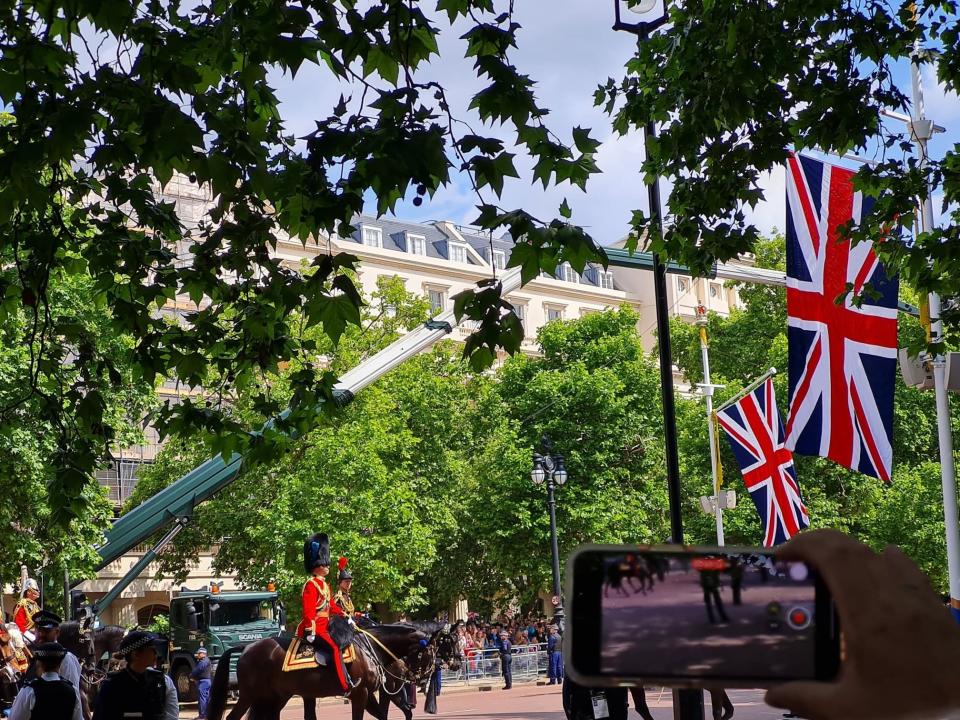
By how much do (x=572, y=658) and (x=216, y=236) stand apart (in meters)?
7.02

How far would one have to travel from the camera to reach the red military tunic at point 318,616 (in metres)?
17.0

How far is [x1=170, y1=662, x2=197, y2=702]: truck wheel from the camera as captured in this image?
103 ft

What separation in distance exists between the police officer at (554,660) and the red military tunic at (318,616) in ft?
61.9

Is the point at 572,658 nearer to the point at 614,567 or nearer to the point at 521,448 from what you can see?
the point at 614,567

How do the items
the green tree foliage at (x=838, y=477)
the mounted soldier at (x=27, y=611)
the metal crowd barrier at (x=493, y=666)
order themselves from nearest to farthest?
the mounted soldier at (x=27, y=611)
the metal crowd barrier at (x=493, y=666)
the green tree foliage at (x=838, y=477)

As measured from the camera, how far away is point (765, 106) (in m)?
10.7

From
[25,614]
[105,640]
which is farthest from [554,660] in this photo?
[25,614]

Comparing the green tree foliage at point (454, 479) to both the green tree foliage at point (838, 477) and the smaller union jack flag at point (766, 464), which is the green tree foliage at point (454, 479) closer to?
the green tree foliage at point (838, 477)

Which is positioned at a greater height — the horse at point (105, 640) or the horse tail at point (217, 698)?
the horse at point (105, 640)

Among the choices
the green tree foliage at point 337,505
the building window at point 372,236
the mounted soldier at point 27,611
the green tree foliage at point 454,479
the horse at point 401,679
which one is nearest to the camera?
the horse at point 401,679

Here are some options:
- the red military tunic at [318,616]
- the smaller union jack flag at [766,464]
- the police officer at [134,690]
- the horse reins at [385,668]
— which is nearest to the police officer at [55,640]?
the police officer at [134,690]

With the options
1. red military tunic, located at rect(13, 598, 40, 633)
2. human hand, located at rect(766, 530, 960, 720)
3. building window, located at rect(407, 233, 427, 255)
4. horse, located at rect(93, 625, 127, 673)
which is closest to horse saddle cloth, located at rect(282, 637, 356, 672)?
red military tunic, located at rect(13, 598, 40, 633)

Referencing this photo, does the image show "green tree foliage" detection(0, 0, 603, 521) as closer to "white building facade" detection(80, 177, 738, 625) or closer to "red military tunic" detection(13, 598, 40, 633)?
"red military tunic" detection(13, 598, 40, 633)

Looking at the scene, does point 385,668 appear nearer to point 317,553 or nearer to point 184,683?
point 317,553
